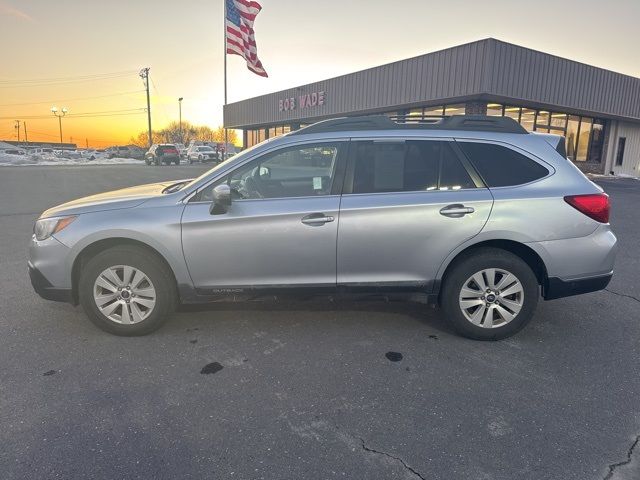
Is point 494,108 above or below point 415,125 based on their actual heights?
above

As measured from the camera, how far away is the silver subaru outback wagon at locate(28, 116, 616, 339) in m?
3.50

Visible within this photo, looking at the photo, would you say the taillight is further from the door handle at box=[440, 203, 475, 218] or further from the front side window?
the front side window

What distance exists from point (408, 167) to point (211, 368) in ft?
7.36

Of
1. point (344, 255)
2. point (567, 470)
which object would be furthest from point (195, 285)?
point (567, 470)

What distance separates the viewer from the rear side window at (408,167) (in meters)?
3.60

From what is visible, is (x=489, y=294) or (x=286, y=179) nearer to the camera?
(x=489, y=294)

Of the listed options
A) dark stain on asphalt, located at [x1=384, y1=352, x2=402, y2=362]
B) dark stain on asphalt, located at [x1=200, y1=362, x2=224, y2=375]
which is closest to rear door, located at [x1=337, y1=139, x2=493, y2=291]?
dark stain on asphalt, located at [x1=384, y1=352, x2=402, y2=362]

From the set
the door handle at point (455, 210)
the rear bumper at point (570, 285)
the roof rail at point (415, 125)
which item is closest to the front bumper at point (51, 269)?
the roof rail at point (415, 125)

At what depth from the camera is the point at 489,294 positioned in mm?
3611

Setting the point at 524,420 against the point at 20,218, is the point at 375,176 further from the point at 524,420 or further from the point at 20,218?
the point at 20,218

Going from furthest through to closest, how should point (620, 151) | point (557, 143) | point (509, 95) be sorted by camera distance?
point (620, 151)
point (509, 95)
point (557, 143)

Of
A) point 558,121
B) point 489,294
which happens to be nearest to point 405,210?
point 489,294

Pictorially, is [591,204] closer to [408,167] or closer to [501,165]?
[501,165]

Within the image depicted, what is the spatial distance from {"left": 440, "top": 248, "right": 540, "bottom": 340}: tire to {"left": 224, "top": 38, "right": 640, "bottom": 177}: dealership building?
1375cm
